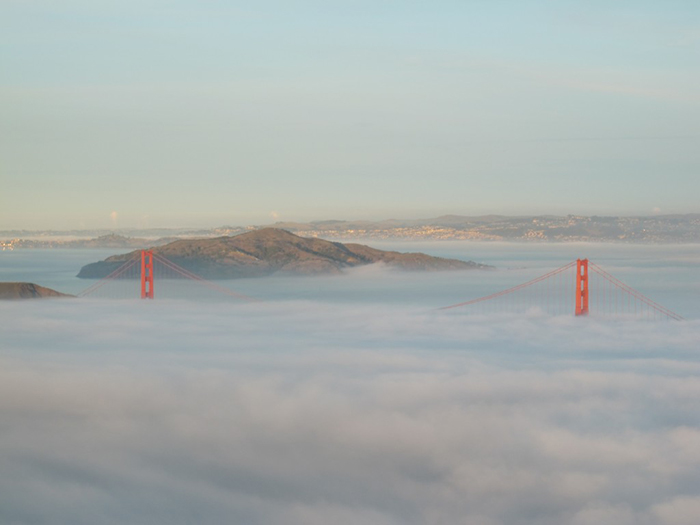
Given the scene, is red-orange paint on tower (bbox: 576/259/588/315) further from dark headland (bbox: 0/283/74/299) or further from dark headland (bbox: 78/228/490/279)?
dark headland (bbox: 78/228/490/279)

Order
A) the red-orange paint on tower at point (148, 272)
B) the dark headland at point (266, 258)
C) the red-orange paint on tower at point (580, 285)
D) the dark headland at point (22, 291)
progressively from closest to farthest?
the red-orange paint on tower at point (580, 285) → the red-orange paint on tower at point (148, 272) → the dark headland at point (22, 291) → the dark headland at point (266, 258)

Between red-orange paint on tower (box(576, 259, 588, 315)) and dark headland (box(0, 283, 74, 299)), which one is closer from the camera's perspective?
red-orange paint on tower (box(576, 259, 588, 315))

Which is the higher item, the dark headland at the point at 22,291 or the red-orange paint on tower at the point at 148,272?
the red-orange paint on tower at the point at 148,272

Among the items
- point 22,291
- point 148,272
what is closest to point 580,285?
point 148,272

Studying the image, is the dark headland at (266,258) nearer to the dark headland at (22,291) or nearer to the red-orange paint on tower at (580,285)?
the dark headland at (22,291)

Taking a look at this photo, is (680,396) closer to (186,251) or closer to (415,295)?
(415,295)

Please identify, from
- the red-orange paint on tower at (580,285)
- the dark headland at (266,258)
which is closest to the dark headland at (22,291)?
the dark headland at (266,258)

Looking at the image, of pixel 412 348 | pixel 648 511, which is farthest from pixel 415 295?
pixel 648 511

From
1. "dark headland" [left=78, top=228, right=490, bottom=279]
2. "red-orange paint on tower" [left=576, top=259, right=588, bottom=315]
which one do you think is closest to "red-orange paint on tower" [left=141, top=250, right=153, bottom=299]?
"red-orange paint on tower" [left=576, top=259, right=588, bottom=315]

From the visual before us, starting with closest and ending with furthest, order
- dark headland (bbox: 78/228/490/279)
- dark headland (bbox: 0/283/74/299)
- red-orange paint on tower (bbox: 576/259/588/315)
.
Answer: red-orange paint on tower (bbox: 576/259/588/315) → dark headland (bbox: 0/283/74/299) → dark headland (bbox: 78/228/490/279)
